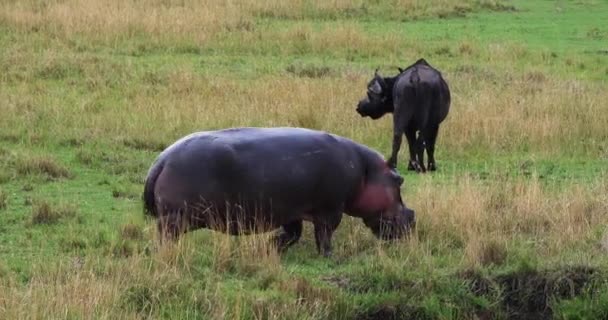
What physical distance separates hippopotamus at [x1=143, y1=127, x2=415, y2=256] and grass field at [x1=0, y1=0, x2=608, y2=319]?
0.20m

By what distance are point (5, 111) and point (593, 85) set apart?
827cm

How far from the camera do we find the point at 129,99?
13828 mm

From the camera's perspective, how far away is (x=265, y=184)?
7254 mm

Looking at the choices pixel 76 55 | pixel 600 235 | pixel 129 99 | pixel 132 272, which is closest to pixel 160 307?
Result: pixel 132 272

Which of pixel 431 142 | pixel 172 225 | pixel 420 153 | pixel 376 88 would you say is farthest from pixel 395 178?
pixel 376 88

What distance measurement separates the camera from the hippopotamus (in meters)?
7.12

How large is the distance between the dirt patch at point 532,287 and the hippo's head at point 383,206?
72cm

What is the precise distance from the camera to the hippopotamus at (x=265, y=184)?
23.4 feet

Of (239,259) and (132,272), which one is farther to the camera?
(239,259)

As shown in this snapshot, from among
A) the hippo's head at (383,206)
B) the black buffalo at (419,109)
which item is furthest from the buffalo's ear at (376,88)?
the hippo's head at (383,206)

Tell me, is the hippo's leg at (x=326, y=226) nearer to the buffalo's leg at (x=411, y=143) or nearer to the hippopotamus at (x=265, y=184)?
the hippopotamus at (x=265, y=184)

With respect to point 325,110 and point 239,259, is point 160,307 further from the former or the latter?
point 325,110

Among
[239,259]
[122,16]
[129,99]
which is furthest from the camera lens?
[122,16]

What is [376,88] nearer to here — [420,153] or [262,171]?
[420,153]
